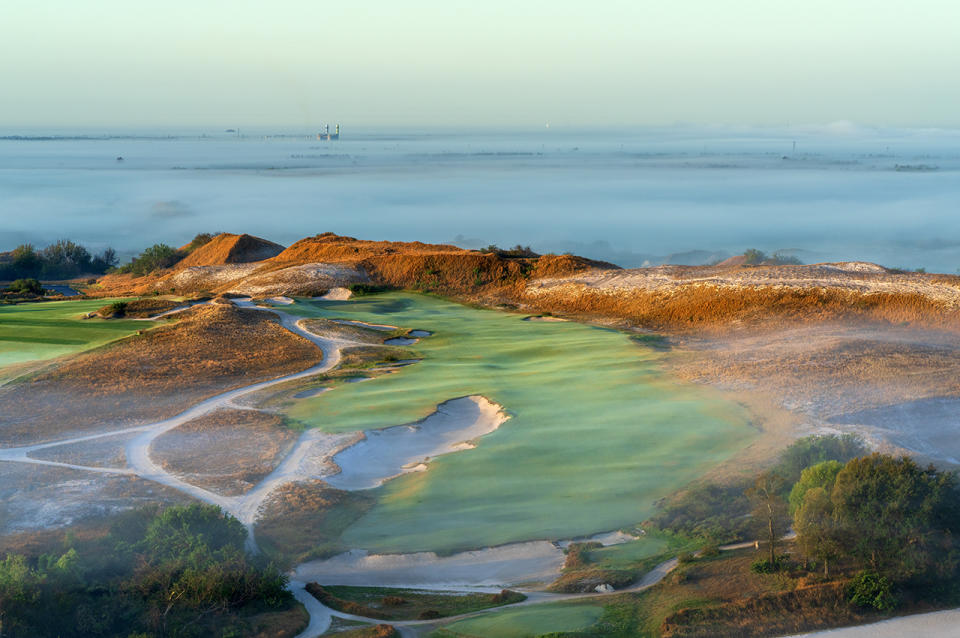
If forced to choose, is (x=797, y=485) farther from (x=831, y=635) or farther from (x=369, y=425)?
(x=369, y=425)

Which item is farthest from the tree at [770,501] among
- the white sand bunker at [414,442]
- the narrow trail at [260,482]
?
the white sand bunker at [414,442]

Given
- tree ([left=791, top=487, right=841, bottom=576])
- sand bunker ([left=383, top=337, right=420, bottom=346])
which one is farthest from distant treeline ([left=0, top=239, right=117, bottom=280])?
tree ([left=791, top=487, right=841, bottom=576])

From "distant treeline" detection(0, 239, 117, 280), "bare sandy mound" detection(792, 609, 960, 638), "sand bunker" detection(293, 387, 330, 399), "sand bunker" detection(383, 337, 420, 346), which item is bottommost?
"distant treeline" detection(0, 239, 117, 280)

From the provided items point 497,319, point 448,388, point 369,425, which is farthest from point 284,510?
point 497,319

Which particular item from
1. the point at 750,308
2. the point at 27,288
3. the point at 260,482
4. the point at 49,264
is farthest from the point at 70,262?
the point at 260,482

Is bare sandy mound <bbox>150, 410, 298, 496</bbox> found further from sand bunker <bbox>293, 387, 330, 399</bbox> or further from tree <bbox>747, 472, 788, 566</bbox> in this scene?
tree <bbox>747, 472, 788, 566</bbox>

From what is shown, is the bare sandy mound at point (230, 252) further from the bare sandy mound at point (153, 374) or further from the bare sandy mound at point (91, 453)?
the bare sandy mound at point (91, 453)
